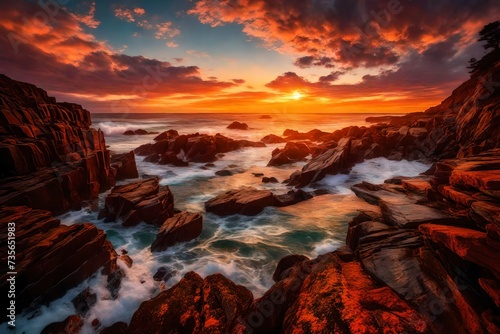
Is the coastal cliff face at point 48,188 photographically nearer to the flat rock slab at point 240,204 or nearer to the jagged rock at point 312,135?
the flat rock slab at point 240,204

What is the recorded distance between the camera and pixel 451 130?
88.7 ft

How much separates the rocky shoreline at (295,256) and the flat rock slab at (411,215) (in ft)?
0.14

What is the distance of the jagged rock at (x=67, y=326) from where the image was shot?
744 centimetres

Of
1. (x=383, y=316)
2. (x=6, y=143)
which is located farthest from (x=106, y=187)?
(x=383, y=316)

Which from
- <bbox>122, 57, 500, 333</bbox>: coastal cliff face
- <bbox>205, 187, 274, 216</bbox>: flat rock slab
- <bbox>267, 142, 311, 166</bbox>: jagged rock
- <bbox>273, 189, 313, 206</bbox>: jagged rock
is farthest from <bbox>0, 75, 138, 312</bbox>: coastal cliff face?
<bbox>267, 142, 311, 166</bbox>: jagged rock

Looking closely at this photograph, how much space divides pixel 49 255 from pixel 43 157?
10.9 m

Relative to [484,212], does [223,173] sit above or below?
below

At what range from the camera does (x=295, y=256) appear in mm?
10695

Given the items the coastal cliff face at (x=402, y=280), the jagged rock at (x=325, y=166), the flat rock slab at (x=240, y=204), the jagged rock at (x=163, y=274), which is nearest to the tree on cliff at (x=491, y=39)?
the jagged rock at (x=325, y=166)

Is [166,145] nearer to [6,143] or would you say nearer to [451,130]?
[6,143]

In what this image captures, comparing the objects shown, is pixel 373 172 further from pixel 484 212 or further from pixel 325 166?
pixel 484 212

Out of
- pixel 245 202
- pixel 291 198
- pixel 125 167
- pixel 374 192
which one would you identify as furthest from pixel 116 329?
pixel 125 167

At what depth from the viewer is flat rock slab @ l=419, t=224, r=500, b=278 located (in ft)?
17.7

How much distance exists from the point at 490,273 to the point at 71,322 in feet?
42.3
